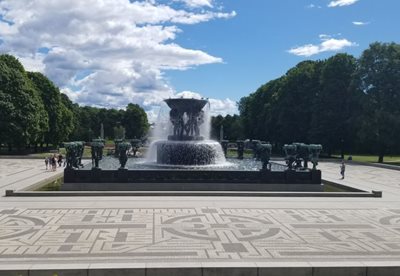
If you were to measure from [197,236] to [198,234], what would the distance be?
0.80ft

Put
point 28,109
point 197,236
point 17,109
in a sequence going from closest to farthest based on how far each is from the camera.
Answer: point 197,236 < point 17,109 < point 28,109

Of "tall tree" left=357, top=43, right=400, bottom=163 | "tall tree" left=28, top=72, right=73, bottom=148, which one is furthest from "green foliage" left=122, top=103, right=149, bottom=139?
"tall tree" left=357, top=43, right=400, bottom=163

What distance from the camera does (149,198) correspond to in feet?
65.0

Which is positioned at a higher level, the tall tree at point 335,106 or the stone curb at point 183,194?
the tall tree at point 335,106

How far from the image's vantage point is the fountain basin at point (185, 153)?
29.8 m

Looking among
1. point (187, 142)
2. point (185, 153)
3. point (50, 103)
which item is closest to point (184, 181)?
point (185, 153)

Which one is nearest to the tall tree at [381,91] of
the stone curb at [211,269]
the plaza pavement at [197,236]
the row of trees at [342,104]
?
the row of trees at [342,104]

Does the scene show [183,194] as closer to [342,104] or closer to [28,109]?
[28,109]

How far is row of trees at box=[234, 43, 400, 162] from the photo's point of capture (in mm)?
47781

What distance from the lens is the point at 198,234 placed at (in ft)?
42.5

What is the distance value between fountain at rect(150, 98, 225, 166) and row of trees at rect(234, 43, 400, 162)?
23.0m

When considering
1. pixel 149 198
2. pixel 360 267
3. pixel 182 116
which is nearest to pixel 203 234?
pixel 360 267

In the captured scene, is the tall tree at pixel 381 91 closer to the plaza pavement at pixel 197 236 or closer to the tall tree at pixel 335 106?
the tall tree at pixel 335 106

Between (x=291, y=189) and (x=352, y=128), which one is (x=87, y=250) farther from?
(x=352, y=128)
